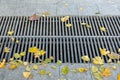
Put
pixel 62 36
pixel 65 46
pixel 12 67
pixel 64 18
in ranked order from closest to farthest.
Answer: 1. pixel 12 67
2. pixel 65 46
3. pixel 62 36
4. pixel 64 18

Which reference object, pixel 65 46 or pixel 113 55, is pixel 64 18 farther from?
pixel 113 55

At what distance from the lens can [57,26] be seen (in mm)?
4125

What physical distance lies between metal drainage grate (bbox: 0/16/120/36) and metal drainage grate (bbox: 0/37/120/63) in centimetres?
13

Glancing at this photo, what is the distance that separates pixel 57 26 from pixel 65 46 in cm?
53

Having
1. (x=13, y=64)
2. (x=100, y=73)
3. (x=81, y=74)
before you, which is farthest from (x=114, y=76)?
(x=13, y=64)

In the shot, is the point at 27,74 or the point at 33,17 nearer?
the point at 27,74

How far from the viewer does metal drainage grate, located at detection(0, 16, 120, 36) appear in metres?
3.96

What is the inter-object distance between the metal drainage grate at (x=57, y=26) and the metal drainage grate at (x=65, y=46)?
13 centimetres

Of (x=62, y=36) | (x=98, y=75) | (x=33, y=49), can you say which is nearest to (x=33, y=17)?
(x=62, y=36)

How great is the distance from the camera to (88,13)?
441 centimetres

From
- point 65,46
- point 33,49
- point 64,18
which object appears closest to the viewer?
point 33,49

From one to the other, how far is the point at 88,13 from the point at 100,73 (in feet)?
4.84

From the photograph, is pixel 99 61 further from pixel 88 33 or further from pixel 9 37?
pixel 9 37

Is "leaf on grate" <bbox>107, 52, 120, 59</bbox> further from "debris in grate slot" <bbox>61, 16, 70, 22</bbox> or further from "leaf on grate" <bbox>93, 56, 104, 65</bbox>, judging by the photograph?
"debris in grate slot" <bbox>61, 16, 70, 22</bbox>
